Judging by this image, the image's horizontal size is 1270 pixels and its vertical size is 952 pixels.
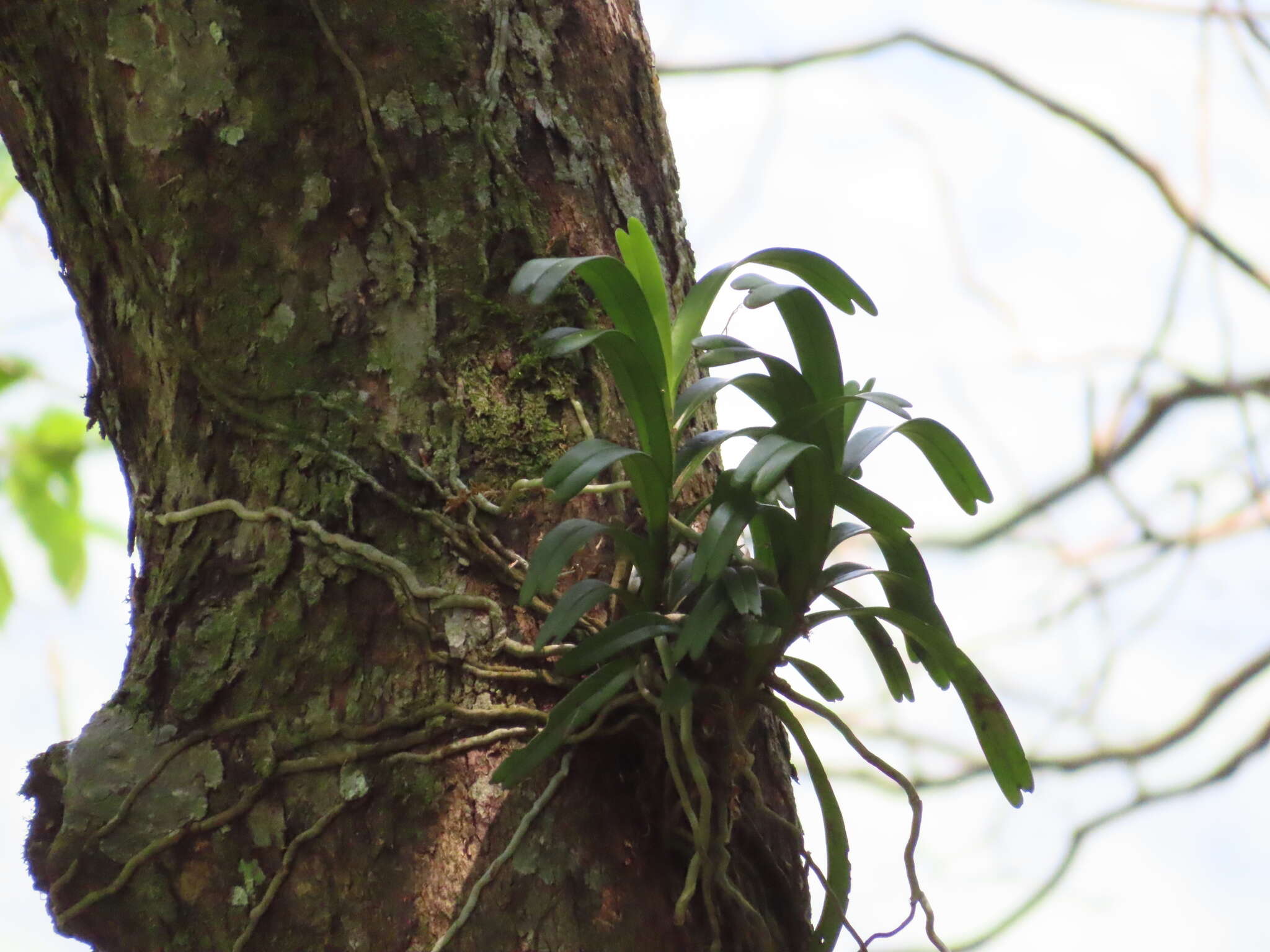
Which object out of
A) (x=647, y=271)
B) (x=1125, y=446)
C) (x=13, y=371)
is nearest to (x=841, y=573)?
(x=647, y=271)

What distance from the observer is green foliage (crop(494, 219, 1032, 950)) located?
693mm

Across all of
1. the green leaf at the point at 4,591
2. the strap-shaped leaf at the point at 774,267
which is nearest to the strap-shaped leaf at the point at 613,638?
the strap-shaped leaf at the point at 774,267

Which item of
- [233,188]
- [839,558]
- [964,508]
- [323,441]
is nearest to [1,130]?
[233,188]

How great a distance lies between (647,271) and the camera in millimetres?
804

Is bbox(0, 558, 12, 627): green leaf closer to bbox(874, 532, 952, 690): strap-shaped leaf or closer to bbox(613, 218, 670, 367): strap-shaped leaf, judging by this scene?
bbox(613, 218, 670, 367): strap-shaped leaf

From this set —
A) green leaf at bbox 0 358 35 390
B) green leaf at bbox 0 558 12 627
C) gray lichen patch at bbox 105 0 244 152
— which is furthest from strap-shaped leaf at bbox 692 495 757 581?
green leaf at bbox 0 358 35 390

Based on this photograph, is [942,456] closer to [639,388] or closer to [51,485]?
[639,388]

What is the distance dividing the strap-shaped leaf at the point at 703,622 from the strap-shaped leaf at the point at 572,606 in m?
0.06

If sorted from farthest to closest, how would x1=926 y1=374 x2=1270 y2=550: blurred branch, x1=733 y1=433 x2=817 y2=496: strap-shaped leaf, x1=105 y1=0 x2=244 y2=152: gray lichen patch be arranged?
x1=926 y1=374 x2=1270 y2=550: blurred branch < x1=105 y1=0 x2=244 y2=152: gray lichen patch < x1=733 y1=433 x2=817 y2=496: strap-shaped leaf

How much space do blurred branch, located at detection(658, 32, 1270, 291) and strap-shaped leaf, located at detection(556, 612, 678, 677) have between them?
209 centimetres

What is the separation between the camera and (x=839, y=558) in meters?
3.47

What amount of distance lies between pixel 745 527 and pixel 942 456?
16 centimetres

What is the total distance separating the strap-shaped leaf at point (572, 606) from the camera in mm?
685

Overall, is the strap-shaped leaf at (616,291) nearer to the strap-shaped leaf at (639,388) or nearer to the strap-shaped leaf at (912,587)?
the strap-shaped leaf at (639,388)
